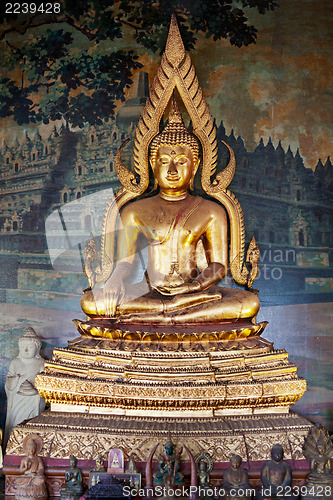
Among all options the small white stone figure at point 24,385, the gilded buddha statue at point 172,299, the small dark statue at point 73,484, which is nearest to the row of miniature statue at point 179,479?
the small dark statue at point 73,484

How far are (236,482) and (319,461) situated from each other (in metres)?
0.51

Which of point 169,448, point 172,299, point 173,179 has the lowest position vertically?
point 169,448

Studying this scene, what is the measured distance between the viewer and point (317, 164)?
5.70 m

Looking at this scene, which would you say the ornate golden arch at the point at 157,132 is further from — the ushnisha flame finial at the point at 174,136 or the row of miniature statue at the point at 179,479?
the row of miniature statue at the point at 179,479

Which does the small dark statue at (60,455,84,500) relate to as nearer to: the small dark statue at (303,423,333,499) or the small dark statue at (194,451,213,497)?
the small dark statue at (194,451,213,497)

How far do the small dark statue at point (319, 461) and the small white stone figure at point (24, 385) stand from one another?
7.51 feet

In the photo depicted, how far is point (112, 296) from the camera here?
182 inches

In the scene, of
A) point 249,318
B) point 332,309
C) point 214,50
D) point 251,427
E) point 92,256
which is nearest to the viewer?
point 251,427

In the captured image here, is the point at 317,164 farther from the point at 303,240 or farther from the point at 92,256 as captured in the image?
the point at 92,256

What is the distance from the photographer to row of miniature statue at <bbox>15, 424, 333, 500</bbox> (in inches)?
130

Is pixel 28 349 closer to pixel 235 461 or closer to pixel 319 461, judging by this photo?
pixel 235 461

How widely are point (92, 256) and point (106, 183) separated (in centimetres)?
93

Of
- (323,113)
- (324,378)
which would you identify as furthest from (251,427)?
(323,113)

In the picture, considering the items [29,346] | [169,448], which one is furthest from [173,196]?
[169,448]
